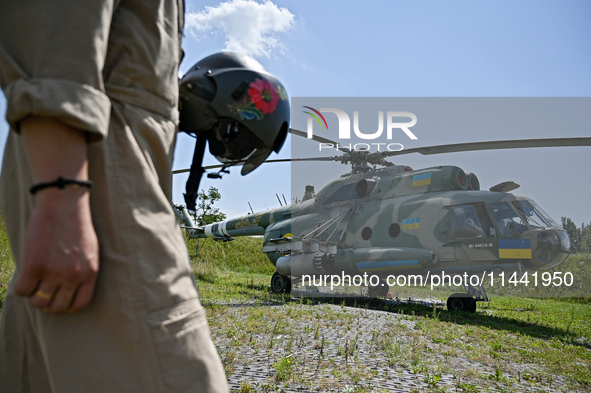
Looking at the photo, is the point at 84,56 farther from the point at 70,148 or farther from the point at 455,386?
the point at 455,386

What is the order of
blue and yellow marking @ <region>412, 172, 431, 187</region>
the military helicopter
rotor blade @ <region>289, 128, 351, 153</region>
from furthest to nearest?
rotor blade @ <region>289, 128, 351, 153</region> < blue and yellow marking @ <region>412, 172, 431, 187</region> < the military helicopter

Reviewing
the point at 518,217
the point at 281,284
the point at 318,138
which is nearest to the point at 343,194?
the point at 318,138

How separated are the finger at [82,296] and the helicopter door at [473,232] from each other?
630 cm

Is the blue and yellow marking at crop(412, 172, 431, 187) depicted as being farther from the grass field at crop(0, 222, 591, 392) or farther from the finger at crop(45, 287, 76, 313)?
the finger at crop(45, 287, 76, 313)

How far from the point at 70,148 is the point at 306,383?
80.3 inches

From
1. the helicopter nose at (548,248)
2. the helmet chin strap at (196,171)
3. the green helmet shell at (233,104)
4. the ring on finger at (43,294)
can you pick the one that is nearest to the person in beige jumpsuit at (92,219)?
the ring on finger at (43,294)

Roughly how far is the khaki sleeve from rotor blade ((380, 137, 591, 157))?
19.1 feet

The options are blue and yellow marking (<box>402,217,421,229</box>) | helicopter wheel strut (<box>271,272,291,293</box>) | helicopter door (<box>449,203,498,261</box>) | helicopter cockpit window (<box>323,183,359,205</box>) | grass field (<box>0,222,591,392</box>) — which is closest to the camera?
grass field (<box>0,222,591,392</box>)

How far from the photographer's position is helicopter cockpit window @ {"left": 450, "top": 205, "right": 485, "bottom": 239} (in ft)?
20.4

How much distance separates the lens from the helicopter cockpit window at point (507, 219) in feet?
19.6

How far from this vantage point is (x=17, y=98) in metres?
0.71

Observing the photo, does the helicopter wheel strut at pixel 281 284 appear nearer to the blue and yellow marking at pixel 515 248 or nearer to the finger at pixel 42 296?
the blue and yellow marking at pixel 515 248

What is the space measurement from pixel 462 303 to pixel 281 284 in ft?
11.7

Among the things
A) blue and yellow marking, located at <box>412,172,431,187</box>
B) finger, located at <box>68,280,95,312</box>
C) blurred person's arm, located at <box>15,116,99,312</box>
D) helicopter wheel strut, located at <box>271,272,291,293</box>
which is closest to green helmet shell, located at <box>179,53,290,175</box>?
blurred person's arm, located at <box>15,116,99,312</box>
